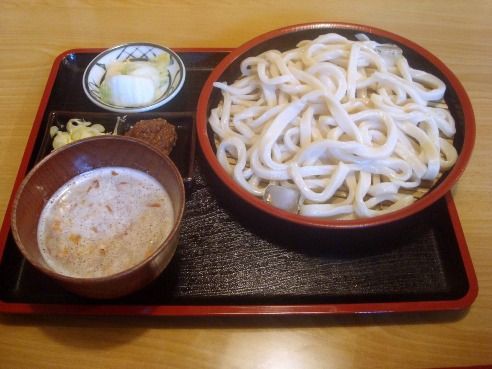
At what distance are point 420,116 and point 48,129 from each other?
4.44 ft

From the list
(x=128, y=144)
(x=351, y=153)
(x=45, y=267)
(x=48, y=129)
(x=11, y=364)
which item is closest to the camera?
(x=45, y=267)

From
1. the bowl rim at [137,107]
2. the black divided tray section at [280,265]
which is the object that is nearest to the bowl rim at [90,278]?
the black divided tray section at [280,265]

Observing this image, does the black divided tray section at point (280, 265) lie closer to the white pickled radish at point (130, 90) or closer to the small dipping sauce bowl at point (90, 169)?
the small dipping sauce bowl at point (90, 169)

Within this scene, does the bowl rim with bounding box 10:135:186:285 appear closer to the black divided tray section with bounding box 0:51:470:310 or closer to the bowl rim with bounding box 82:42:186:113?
the black divided tray section with bounding box 0:51:470:310

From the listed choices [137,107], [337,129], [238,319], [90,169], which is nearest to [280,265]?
[238,319]

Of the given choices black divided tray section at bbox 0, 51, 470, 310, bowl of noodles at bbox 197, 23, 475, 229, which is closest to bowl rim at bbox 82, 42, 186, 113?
bowl of noodles at bbox 197, 23, 475, 229

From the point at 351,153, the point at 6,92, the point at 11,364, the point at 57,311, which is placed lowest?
the point at 11,364

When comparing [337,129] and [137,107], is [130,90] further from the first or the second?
[337,129]

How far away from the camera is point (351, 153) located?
→ 1493mm

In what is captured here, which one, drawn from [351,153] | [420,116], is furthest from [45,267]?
[420,116]

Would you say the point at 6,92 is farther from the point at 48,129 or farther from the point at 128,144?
the point at 128,144

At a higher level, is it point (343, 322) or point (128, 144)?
point (128, 144)

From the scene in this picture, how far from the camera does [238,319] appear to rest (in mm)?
1312

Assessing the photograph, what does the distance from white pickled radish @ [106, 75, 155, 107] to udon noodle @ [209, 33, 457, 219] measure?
293 millimetres
